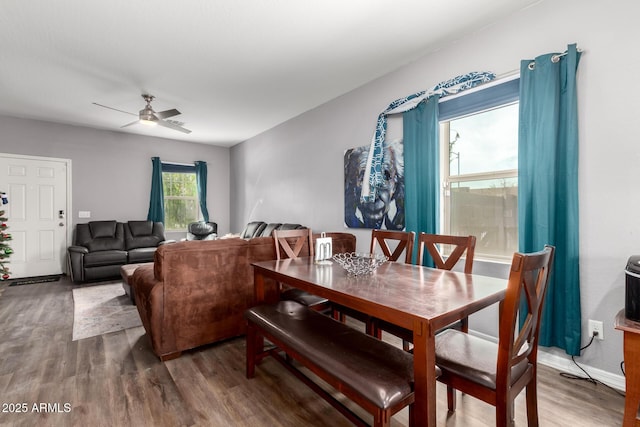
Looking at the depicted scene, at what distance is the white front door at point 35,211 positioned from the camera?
4812 mm

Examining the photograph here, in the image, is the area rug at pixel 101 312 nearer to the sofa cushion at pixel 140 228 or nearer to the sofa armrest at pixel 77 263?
the sofa armrest at pixel 77 263

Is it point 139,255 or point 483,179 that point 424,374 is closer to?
point 483,179

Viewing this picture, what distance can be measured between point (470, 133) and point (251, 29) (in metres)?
2.16

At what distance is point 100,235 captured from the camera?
5215 mm

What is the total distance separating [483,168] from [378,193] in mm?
1113

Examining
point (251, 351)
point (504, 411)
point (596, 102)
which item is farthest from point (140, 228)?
point (596, 102)

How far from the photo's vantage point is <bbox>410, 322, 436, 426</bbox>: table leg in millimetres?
1074

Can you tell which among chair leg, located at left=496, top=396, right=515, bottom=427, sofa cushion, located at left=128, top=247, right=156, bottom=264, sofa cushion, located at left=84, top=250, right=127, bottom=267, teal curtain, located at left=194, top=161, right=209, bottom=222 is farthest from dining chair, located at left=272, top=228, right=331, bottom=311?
teal curtain, located at left=194, top=161, right=209, bottom=222

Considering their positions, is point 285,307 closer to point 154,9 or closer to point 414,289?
point 414,289

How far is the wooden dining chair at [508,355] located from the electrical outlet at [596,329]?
3.18 feet

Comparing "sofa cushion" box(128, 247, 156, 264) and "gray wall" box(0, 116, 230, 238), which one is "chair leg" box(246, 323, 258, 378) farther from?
"gray wall" box(0, 116, 230, 238)

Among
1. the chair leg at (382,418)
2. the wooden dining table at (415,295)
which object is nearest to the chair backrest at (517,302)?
the wooden dining table at (415,295)

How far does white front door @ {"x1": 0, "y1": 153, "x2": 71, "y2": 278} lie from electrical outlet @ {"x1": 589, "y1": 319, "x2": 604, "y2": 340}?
711 centimetres

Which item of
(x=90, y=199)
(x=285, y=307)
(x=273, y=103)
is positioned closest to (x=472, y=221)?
(x=285, y=307)
